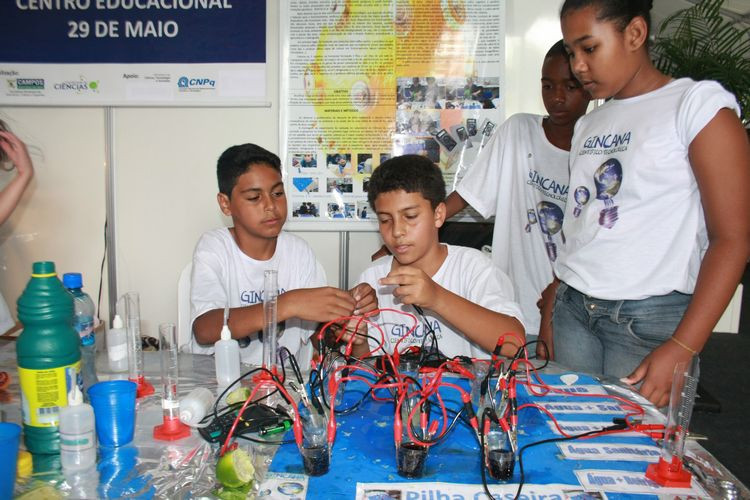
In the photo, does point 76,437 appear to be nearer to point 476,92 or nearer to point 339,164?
point 339,164

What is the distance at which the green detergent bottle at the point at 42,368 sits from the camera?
0.92 m

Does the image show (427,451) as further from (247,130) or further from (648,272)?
(247,130)

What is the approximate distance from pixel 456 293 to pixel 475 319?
0.27 m

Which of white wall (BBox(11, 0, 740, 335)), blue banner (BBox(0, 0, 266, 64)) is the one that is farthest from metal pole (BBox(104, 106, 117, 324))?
blue banner (BBox(0, 0, 266, 64))

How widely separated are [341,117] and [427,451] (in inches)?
86.1

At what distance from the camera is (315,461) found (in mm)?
855

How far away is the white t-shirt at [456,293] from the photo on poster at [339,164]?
1.10 meters

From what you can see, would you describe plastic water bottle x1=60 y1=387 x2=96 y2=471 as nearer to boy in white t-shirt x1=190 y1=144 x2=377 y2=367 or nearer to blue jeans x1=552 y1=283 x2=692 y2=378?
boy in white t-shirt x1=190 y1=144 x2=377 y2=367

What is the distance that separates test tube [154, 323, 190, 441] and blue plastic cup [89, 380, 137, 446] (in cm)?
6

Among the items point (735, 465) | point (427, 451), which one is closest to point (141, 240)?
point (427, 451)

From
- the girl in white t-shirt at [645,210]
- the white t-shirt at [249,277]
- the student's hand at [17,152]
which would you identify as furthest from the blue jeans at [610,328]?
the student's hand at [17,152]

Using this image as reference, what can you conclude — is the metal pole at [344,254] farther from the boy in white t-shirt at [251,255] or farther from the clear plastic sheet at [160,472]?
the clear plastic sheet at [160,472]

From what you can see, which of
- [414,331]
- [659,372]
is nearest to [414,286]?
[414,331]

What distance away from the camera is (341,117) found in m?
2.80
